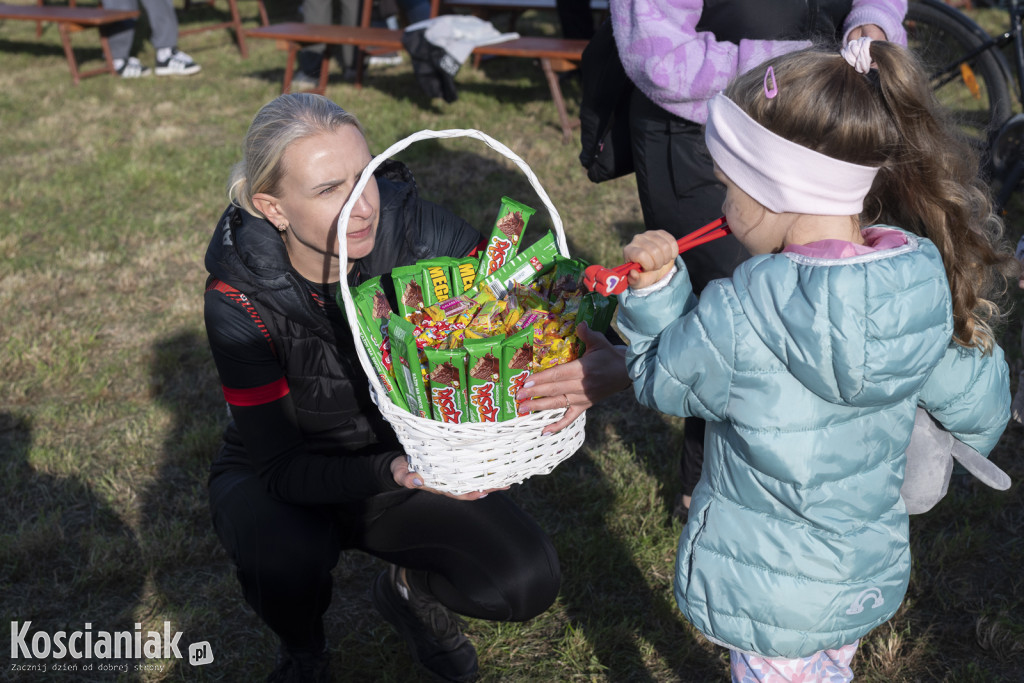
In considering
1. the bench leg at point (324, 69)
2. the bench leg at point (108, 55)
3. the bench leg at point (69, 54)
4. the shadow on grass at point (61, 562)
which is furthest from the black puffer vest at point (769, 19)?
the bench leg at point (108, 55)

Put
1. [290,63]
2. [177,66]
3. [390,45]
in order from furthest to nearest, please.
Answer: [177,66], [290,63], [390,45]

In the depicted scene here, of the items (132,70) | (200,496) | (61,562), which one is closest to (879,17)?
(200,496)

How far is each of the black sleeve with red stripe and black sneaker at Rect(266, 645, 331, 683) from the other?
440 mm

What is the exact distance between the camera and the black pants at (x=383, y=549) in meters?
2.15

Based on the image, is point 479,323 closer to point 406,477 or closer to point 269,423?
point 406,477

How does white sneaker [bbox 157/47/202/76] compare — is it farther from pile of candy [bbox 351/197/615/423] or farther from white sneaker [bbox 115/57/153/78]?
pile of candy [bbox 351/197/615/423]

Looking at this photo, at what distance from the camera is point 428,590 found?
92.2 inches

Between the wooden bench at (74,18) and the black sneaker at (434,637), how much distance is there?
7.40 m

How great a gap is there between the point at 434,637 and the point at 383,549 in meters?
0.29

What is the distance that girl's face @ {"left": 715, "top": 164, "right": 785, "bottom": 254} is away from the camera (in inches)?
59.7

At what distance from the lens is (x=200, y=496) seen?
3074 millimetres

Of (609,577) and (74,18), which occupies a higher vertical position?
(609,577)

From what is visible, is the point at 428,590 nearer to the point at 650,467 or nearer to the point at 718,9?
the point at 650,467

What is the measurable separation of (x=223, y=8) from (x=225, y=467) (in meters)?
10.6
